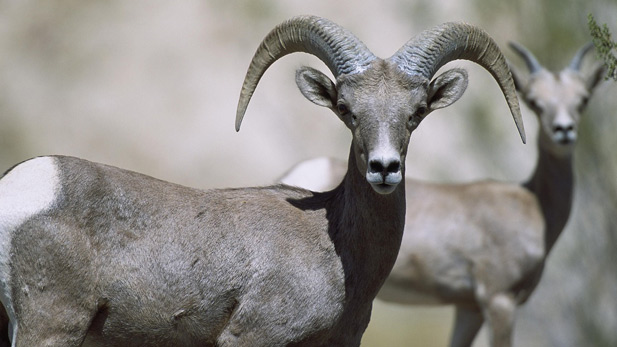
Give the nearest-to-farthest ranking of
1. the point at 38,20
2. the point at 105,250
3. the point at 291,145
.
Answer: the point at 105,250
the point at 291,145
the point at 38,20

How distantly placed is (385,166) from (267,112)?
16.0 meters

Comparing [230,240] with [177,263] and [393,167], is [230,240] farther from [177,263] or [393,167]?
[393,167]

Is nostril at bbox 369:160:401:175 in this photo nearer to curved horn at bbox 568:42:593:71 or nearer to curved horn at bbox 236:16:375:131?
curved horn at bbox 236:16:375:131

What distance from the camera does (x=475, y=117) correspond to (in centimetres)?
1545

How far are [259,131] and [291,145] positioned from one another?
100 cm

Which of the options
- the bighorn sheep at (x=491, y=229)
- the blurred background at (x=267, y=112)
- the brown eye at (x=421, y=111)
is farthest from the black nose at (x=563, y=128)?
the brown eye at (x=421, y=111)

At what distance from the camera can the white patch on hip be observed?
5336 mm

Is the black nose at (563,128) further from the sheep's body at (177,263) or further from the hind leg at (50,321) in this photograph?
the hind leg at (50,321)

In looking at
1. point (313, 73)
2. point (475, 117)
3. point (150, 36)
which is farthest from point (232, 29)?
point (313, 73)

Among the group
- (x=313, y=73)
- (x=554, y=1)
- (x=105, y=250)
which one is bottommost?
(x=105, y=250)

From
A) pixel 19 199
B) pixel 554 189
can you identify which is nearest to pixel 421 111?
pixel 19 199

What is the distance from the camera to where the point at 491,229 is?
10484mm

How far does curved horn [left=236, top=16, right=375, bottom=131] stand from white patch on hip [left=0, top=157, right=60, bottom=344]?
4.41 feet

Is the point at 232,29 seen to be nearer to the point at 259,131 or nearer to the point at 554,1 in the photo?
the point at 259,131
